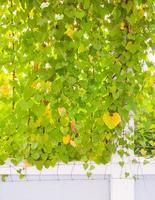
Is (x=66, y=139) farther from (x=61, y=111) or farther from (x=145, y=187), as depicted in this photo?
(x=145, y=187)

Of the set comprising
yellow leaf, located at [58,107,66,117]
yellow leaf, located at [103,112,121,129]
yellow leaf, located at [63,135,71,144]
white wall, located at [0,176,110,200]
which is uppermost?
yellow leaf, located at [58,107,66,117]

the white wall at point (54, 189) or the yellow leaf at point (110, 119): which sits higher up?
the yellow leaf at point (110, 119)

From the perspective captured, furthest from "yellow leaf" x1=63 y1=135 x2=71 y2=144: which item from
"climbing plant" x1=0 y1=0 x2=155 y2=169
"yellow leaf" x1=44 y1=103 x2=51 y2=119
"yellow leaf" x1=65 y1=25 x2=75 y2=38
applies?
"yellow leaf" x1=65 y1=25 x2=75 y2=38

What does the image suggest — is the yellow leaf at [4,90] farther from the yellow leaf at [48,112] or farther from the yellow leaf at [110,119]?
the yellow leaf at [110,119]

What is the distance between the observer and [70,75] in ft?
6.46

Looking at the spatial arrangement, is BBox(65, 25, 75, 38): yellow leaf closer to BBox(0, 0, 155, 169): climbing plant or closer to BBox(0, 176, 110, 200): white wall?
BBox(0, 0, 155, 169): climbing plant

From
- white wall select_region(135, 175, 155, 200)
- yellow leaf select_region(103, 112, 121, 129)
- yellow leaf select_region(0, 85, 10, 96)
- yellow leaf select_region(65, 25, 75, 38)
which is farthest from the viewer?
white wall select_region(135, 175, 155, 200)

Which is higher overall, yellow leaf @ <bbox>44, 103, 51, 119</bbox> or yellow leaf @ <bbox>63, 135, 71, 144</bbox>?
yellow leaf @ <bbox>44, 103, 51, 119</bbox>

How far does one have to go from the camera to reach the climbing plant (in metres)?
1.96

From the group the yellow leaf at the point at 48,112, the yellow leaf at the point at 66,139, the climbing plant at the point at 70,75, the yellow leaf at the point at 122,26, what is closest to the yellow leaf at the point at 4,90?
the climbing plant at the point at 70,75

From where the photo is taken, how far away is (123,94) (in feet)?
→ 6.86

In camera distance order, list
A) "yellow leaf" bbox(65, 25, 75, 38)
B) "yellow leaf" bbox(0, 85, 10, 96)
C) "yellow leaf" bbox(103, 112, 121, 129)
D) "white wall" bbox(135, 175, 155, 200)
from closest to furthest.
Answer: "yellow leaf" bbox(65, 25, 75, 38) → "yellow leaf" bbox(103, 112, 121, 129) → "yellow leaf" bbox(0, 85, 10, 96) → "white wall" bbox(135, 175, 155, 200)

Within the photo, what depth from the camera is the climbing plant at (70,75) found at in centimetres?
196

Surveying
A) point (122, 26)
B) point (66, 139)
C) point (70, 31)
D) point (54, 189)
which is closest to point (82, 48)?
point (70, 31)
